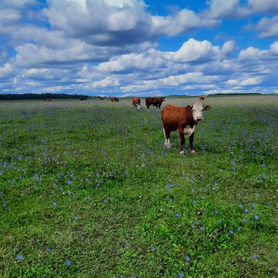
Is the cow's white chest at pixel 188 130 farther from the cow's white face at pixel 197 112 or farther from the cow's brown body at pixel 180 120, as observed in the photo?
the cow's white face at pixel 197 112

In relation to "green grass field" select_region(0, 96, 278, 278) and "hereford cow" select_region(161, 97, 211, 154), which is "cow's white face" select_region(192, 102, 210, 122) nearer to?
"hereford cow" select_region(161, 97, 211, 154)

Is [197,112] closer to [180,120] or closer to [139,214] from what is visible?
[180,120]

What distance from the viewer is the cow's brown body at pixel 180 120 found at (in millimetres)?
15914

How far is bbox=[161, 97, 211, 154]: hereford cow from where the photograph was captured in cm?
1558

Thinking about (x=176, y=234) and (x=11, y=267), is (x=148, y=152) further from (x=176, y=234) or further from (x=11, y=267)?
(x=11, y=267)

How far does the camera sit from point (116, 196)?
9.97 meters

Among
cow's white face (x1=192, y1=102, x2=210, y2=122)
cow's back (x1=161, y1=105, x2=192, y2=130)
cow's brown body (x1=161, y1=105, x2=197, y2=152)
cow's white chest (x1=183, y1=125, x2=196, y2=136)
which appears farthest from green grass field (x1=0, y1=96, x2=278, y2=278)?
cow's back (x1=161, y1=105, x2=192, y2=130)

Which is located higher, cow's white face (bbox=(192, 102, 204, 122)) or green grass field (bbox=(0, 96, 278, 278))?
cow's white face (bbox=(192, 102, 204, 122))

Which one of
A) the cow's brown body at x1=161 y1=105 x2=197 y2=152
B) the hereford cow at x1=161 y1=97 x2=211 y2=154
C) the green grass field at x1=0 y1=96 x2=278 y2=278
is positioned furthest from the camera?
the cow's brown body at x1=161 y1=105 x2=197 y2=152

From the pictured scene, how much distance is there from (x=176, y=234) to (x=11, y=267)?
353cm

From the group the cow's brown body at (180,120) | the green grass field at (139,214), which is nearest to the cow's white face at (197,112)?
the cow's brown body at (180,120)

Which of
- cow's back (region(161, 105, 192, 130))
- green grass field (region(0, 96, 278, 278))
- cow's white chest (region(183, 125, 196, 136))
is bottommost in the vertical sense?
green grass field (region(0, 96, 278, 278))

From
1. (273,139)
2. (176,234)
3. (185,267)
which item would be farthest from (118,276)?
(273,139)

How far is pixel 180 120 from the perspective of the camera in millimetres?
16203
